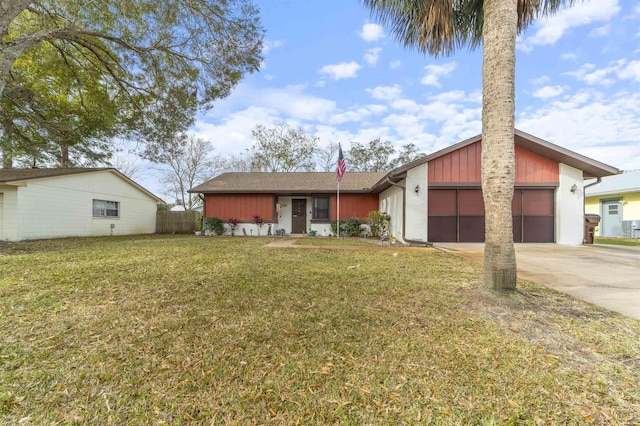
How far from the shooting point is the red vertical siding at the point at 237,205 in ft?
45.0

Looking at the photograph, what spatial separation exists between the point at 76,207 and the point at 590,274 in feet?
59.0

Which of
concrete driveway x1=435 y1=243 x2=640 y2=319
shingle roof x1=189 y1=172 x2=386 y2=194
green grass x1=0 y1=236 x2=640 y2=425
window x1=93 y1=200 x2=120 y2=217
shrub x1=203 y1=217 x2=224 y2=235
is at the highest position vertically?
shingle roof x1=189 y1=172 x2=386 y2=194

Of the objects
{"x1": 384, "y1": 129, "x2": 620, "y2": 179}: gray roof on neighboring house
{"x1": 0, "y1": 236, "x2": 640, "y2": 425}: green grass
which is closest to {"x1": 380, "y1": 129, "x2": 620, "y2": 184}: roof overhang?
{"x1": 384, "y1": 129, "x2": 620, "y2": 179}: gray roof on neighboring house

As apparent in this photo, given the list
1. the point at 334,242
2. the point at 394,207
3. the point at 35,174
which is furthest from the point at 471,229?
the point at 35,174

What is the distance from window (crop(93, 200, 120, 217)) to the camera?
1329 cm

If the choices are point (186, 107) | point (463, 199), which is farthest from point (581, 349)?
point (186, 107)

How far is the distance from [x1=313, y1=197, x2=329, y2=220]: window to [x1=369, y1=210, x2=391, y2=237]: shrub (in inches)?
103

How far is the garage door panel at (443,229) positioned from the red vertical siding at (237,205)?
7.77 m

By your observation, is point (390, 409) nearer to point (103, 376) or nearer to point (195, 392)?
point (195, 392)

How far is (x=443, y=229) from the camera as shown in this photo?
9836 millimetres

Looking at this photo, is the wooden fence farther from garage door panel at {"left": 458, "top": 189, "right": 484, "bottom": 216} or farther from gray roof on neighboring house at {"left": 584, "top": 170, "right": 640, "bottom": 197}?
gray roof on neighboring house at {"left": 584, "top": 170, "right": 640, "bottom": 197}

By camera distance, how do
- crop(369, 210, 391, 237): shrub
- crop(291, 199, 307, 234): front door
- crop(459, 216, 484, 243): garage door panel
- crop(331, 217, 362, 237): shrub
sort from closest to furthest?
crop(459, 216, 484, 243): garage door panel, crop(369, 210, 391, 237): shrub, crop(331, 217, 362, 237): shrub, crop(291, 199, 307, 234): front door

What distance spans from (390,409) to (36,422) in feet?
6.82

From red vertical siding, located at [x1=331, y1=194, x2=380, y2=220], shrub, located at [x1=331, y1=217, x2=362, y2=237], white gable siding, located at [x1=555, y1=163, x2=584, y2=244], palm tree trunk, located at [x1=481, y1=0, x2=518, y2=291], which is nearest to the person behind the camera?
palm tree trunk, located at [x1=481, y1=0, x2=518, y2=291]
